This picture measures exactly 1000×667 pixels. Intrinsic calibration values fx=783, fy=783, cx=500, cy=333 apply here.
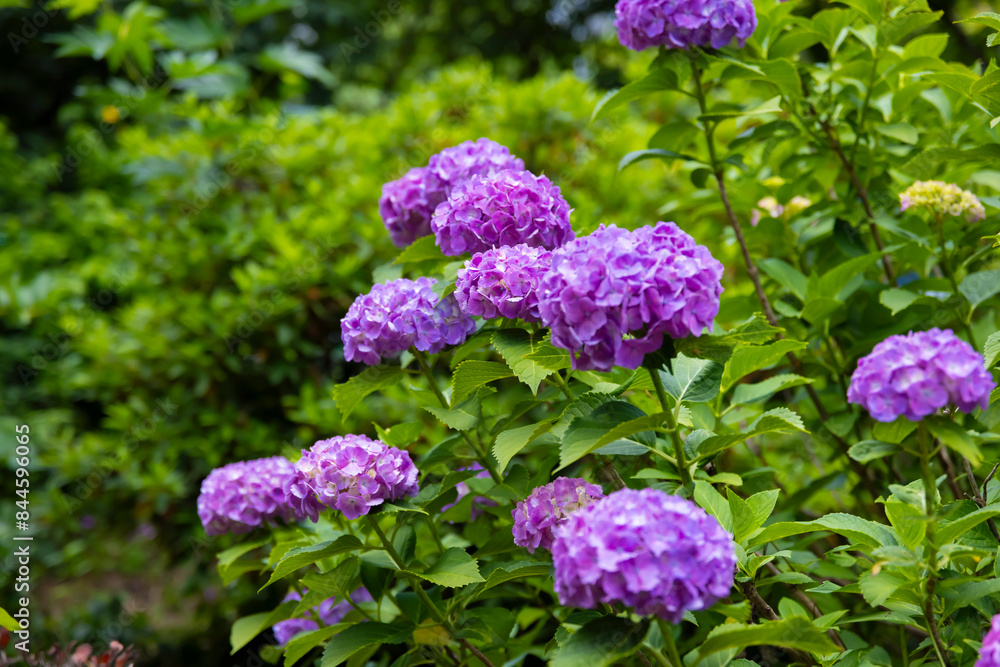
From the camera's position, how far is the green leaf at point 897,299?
6.28ft

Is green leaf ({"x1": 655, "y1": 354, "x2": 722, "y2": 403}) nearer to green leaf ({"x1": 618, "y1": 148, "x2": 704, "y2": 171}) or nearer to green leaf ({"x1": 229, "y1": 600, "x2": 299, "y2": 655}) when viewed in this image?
green leaf ({"x1": 618, "y1": 148, "x2": 704, "y2": 171})

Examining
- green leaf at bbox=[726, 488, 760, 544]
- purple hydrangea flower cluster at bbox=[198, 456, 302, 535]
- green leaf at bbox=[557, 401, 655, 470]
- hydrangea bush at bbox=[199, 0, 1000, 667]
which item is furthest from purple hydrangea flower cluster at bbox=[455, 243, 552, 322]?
purple hydrangea flower cluster at bbox=[198, 456, 302, 535]

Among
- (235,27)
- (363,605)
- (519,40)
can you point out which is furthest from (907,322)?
(519,40)

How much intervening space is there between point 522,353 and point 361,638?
72cm

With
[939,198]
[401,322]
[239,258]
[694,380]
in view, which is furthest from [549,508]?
[239,258]

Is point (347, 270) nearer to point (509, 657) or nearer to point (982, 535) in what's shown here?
point (509, 657)

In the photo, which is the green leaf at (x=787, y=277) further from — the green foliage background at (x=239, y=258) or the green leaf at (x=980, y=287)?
the green leaf at (x=980, y=287)

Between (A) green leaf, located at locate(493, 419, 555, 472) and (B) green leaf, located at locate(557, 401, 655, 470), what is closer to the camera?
(B) green leaf, located at locate(557, 401, 655, 470)

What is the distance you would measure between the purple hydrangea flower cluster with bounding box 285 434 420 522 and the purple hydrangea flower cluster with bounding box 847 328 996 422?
920mm

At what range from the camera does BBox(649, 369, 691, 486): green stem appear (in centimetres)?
128

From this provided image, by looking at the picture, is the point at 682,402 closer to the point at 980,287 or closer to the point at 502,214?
the point at 502,214

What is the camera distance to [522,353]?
1431mm

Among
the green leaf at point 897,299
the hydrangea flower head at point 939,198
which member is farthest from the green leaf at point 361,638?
the hydrangea flower head at point 939,198

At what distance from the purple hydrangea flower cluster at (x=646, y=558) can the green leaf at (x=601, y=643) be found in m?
0.09
